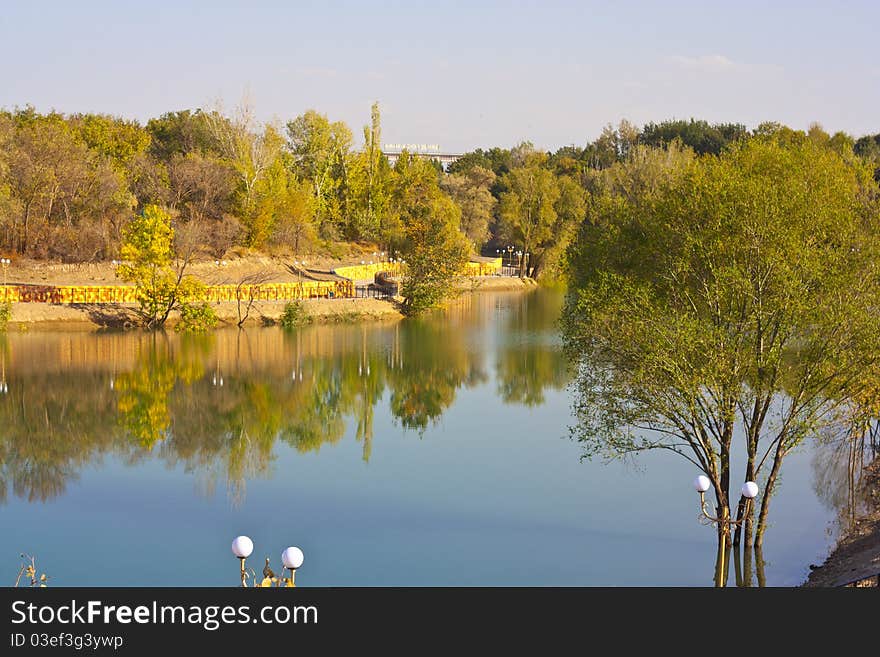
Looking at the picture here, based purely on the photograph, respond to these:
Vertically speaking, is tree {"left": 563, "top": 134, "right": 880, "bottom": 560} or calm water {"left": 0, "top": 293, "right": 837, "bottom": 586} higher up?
tree {"left": 563, "top": 134, "right": 880, "bottom": 560}

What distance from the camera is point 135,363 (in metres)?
29.2

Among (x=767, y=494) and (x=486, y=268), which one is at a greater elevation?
(x=486, y=268)

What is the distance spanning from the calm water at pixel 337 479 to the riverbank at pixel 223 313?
3613mm

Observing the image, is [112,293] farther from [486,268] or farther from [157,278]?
[486,268]

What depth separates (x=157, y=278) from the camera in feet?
115

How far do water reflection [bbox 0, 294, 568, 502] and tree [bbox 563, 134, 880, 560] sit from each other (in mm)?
7025

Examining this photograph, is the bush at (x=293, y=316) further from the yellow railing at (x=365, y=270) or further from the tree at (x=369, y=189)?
the tree at (x=369, y=189)

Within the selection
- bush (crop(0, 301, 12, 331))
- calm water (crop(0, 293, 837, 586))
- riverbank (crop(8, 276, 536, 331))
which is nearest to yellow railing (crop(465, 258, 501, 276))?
riverbank (crop(8, 276, 536, 331))

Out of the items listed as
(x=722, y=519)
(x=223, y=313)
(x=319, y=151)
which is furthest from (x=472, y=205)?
(x=722, y=519)

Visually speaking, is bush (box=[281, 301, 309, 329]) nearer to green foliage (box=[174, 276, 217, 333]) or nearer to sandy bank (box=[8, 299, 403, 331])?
sandy bank (box=[8, 299, 403, 331])

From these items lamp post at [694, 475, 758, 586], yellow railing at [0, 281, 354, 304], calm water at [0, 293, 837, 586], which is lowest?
calm water at [0, 293, 837, 586]

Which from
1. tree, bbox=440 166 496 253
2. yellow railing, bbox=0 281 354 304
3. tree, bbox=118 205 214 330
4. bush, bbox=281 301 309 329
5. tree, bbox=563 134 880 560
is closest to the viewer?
tree, bbox=563 134 880 560

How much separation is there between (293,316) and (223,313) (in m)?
2.48

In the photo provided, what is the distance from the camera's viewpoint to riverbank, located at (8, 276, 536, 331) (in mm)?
35156
